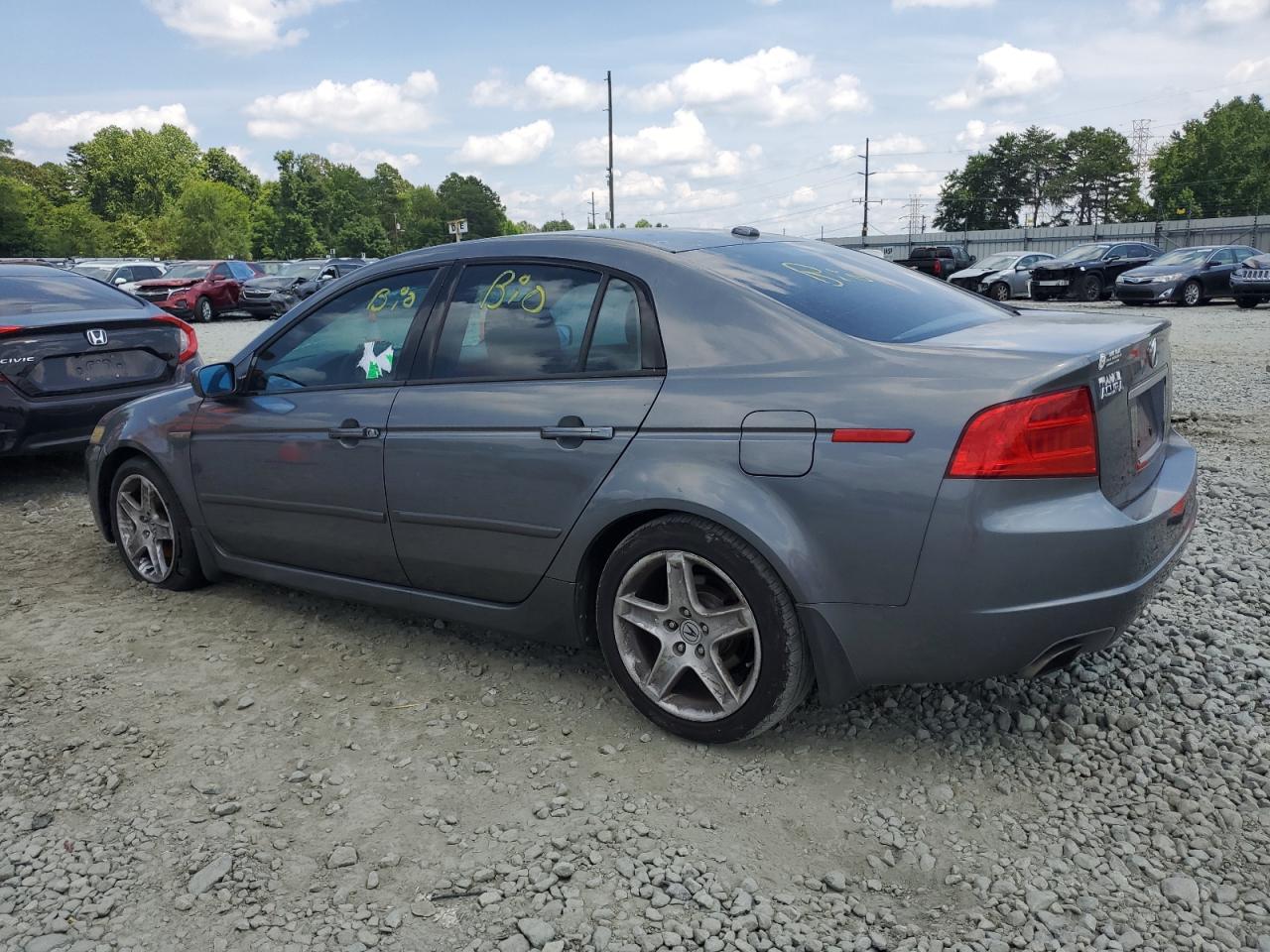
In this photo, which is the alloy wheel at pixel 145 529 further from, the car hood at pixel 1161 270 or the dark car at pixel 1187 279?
the car hood at pixel 1161 270

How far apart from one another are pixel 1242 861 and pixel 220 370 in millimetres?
3916

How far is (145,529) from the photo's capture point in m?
4.71

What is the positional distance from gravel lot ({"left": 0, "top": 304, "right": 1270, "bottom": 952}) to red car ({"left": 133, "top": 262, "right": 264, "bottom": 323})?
23.9m

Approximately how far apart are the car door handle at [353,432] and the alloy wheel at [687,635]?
1158 millimetres

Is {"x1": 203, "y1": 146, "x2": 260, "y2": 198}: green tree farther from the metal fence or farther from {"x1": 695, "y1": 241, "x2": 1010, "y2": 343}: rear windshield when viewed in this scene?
{"x1": 695, "y1": 241, "x2": 1010, "y2": 343}: rear windshield

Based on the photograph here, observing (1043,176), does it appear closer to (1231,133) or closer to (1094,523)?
(1231,133)

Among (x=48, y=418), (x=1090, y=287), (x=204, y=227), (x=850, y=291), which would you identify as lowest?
(x=48, y=418)

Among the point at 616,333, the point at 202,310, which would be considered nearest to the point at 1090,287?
the point at 202,310

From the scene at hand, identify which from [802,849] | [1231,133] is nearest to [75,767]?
[802,849]

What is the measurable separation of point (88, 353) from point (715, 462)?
5.41 metres

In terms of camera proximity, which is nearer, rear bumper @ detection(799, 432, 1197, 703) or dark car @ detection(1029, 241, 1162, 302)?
rear bumper @ detection(799, 432, 1197, 703)

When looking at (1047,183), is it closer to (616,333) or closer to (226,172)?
(226,172)

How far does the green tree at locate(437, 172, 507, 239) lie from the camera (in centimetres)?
13925

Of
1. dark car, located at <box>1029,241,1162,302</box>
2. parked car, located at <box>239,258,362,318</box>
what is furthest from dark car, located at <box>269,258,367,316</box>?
dark car, located at <box>1029,241,1162,302</box>
